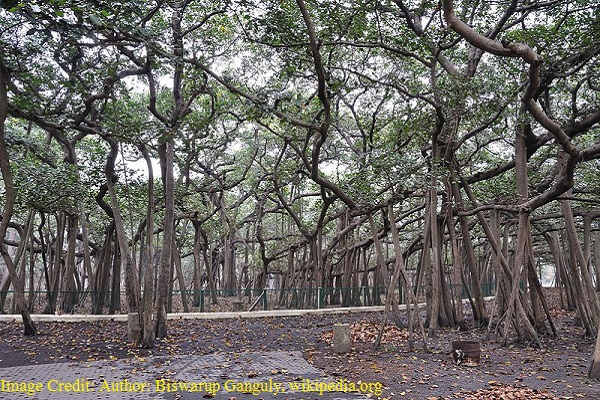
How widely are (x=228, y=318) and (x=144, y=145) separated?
6.22 metres

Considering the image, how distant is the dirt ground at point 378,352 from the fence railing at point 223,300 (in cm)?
263

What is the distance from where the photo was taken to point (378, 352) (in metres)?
8.34

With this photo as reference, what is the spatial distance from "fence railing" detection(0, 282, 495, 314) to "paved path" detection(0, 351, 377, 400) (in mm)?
6951

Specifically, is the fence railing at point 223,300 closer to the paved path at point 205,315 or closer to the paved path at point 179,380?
the paved path at point 205,315

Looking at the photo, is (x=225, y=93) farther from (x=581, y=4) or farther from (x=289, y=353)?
(x=581, y=4)

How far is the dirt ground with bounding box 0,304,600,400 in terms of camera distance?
5.73 meters

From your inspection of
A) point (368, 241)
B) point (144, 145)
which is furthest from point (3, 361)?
point (368, 241)

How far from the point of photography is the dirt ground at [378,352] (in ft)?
18.8

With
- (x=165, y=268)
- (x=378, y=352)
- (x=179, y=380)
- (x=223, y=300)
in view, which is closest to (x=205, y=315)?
(x=165, y=268)

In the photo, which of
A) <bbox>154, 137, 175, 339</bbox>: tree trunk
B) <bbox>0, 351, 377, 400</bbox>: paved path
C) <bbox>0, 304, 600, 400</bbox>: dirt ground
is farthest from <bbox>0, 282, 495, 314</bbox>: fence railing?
<bbox>0, 351, 377, 400</bbox>: paved path

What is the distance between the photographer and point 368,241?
57.2 ft

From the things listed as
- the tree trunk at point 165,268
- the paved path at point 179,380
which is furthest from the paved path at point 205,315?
the paved path at point 179,380

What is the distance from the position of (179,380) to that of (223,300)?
1260 centimetres

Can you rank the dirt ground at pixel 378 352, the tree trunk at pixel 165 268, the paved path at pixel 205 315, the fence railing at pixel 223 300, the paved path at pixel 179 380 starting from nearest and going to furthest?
1. the paved path at pixel 179 380
2. the dirt ground at pixel 378 352
3. the tree trunk at pixel 165 268
4. the paved path at pixel 205 315
5. the fence railing at pixel 223 300
